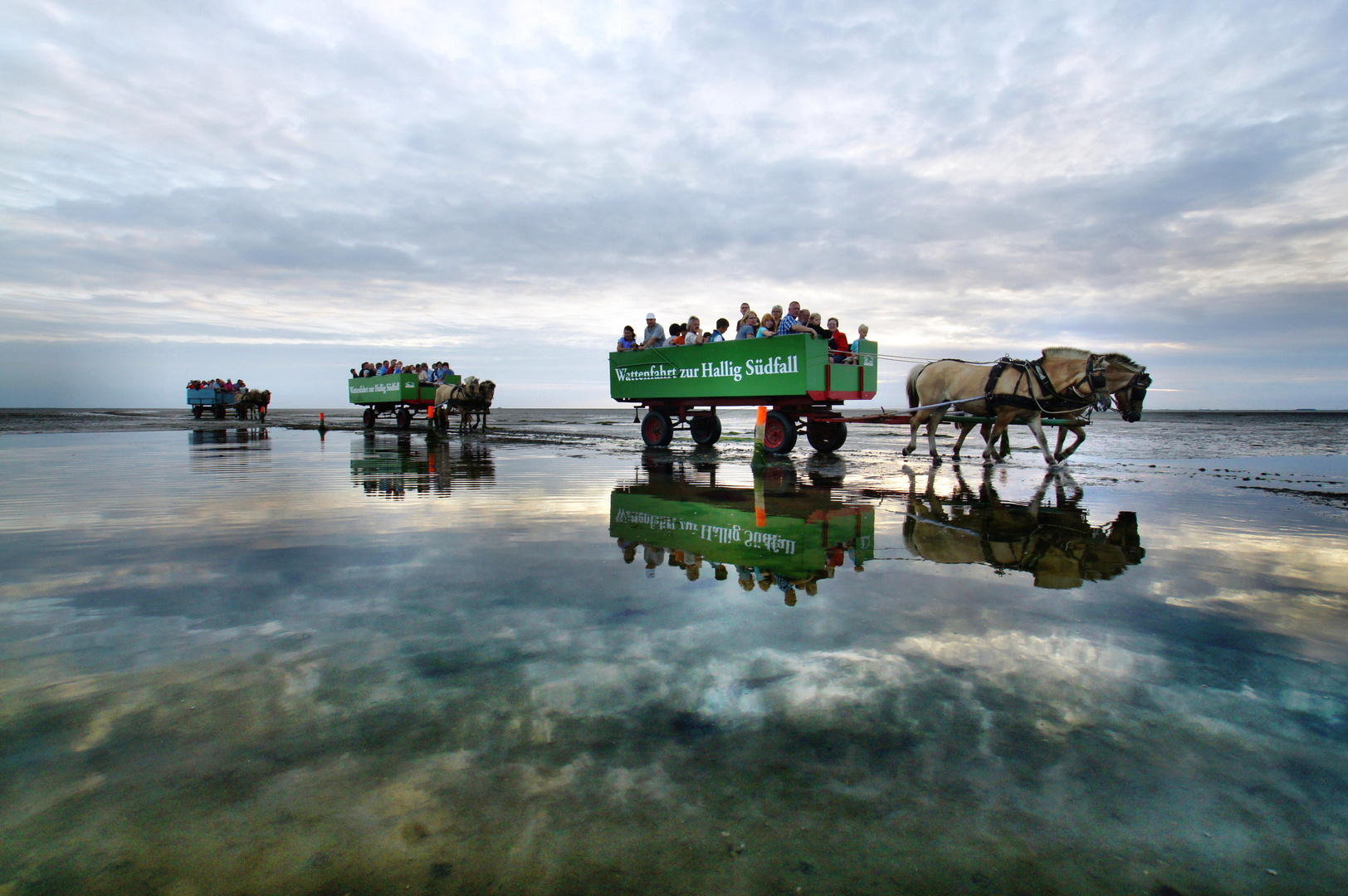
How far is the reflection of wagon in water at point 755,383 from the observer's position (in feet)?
43.7

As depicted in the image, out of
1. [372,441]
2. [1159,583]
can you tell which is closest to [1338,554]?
[1159,583]

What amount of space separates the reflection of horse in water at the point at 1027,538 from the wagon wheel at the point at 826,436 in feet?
23.2

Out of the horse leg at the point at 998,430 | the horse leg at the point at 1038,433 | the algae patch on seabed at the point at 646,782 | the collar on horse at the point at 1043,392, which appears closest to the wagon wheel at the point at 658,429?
the horse leg at the point at 998,430

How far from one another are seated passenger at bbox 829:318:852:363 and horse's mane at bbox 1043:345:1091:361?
360 centimetres

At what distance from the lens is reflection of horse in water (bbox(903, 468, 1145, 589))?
494 cm

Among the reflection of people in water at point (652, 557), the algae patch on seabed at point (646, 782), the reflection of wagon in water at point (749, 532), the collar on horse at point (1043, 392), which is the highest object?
the collar on horse at point (1043, 392)

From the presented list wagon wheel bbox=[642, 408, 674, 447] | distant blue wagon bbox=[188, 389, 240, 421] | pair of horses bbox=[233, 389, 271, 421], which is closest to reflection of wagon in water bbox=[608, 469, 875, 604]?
wagon wheel bbox=[642, 408, 674, 447]

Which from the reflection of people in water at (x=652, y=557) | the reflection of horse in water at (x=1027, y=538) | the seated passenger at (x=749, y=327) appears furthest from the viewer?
the seated passenger at (x=749, y=327)

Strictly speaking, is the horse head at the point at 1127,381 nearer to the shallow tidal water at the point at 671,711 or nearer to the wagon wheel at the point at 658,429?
the shallow tidal water at the point at 671,711

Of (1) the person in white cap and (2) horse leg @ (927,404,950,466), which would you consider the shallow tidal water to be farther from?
(1) the person in white cap

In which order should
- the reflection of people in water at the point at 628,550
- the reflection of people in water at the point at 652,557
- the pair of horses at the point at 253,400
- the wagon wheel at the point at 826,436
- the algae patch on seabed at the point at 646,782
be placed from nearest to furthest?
1. the algae patch on seabed at the point at 646,782
2. the reflection of people in water at the point at 652,557
3. the reflection of people in water at the point at 628,550
4. the wagon wheel at the point at 826,436
5. the pair of horses at the point at 253,400

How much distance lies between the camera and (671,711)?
2.60 metres

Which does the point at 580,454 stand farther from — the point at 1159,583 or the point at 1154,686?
the point at 1154,686

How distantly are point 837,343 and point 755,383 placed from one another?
191 centimetres
